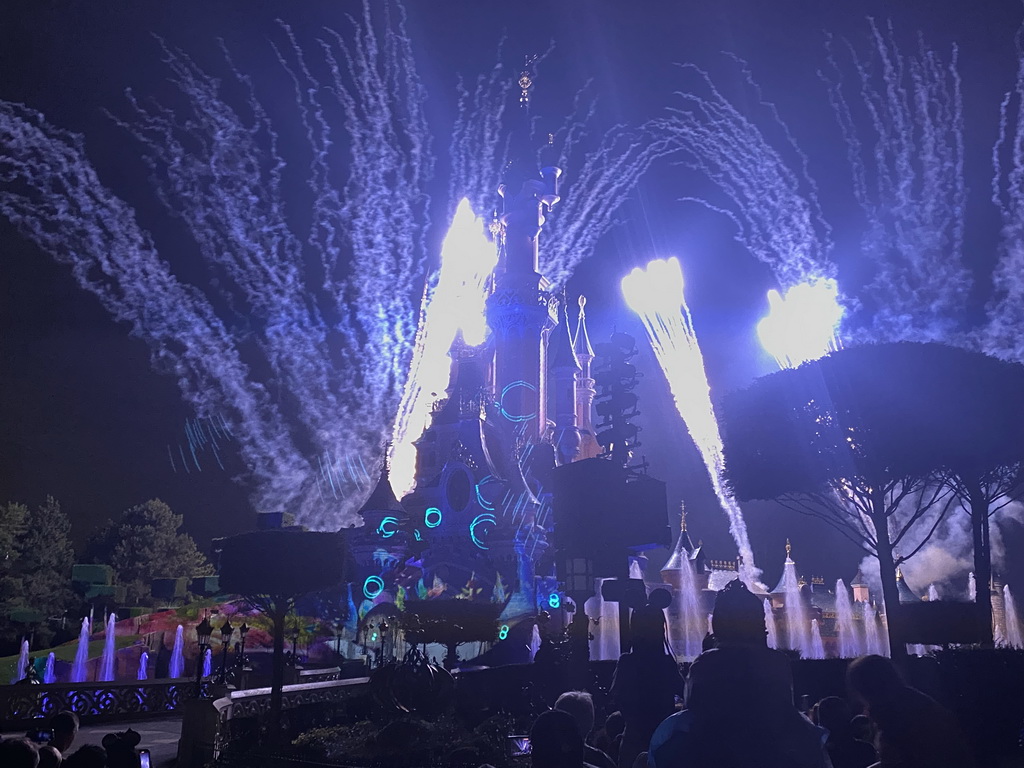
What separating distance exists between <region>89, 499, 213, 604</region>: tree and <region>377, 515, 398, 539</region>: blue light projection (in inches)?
1123

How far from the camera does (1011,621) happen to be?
61125mm

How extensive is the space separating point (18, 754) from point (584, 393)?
259ft

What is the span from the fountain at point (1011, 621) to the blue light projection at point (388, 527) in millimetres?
47150

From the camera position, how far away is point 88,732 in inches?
825

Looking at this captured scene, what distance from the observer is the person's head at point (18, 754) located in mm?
6523

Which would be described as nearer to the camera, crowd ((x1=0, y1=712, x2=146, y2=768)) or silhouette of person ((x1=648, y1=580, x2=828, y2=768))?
silhouette of person ((x1=648, y1=580, x2=828, y2=768))

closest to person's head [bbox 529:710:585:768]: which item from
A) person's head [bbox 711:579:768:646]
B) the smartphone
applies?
person's head [bbox 711:579:768:646]

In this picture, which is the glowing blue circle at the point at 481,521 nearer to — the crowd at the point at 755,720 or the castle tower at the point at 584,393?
the castle tower at the point at 584,393

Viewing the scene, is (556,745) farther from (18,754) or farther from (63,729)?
(63,729)

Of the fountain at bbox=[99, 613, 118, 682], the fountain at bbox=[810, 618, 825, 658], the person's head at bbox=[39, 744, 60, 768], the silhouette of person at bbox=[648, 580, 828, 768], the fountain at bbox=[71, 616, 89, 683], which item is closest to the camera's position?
the silhouette of person at bbox=[648, 580, 828, 768]

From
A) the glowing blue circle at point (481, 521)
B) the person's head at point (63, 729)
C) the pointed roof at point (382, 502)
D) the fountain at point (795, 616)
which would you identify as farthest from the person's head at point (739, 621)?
the pointed roof at point (382, 502)

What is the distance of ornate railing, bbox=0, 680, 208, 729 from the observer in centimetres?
2097

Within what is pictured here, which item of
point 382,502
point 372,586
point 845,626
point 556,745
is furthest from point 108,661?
point 845,626

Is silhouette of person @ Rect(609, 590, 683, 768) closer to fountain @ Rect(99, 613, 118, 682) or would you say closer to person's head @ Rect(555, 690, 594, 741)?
person's head @ Rect(555, 690, 594, 741)
